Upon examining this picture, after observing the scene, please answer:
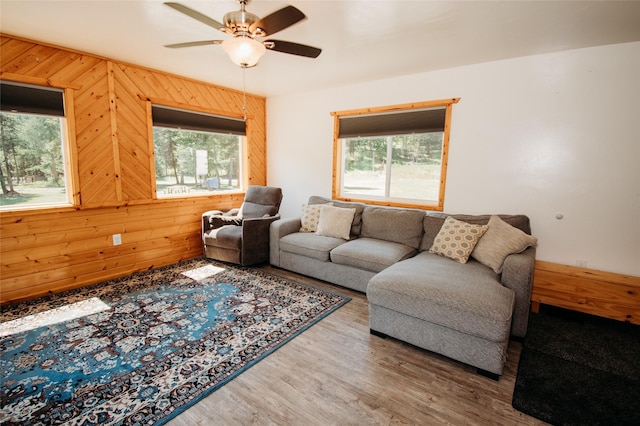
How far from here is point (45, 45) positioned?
9.78 ft

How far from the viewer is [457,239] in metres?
2.88

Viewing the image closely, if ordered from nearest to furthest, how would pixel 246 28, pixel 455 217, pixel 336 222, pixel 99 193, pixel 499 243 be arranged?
pixel 246 28, pixel 499 243, pixel 455 217, pixel 99 193, pixel 336 222

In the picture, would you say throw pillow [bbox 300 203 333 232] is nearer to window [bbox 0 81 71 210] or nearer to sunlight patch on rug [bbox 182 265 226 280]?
sunlight patch on rug [bbox 182 265 226 280]

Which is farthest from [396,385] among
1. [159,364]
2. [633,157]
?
[633,157]

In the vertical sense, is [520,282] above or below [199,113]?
below

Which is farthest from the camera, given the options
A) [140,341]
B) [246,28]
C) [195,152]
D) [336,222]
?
[195,152]

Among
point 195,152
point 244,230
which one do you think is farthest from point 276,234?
point 195,152

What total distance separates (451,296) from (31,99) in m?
4.23

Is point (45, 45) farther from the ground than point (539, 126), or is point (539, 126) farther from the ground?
point (45, 45)

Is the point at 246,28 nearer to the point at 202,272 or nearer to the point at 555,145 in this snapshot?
the point at 202,272

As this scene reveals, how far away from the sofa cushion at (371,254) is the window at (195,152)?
2538 mm

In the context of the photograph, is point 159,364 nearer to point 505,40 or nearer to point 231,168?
point 231,168

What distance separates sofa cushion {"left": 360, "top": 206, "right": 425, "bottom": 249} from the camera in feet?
11.3

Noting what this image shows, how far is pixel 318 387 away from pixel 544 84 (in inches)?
136
